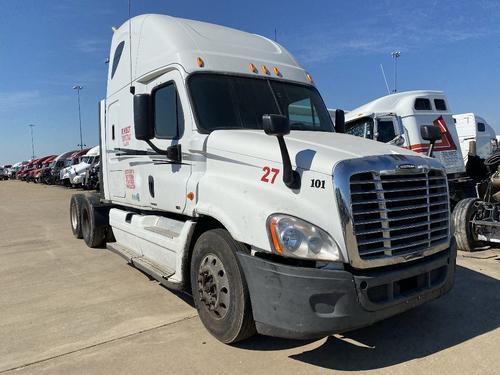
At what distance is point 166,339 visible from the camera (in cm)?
443

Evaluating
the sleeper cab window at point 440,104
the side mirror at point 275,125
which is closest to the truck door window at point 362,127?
the sleeper cab window at point 440,104

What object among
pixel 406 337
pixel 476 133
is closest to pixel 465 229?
pixel 406 337

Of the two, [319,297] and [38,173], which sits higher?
[319,297]

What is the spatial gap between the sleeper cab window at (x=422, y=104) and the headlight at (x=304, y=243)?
413 inches

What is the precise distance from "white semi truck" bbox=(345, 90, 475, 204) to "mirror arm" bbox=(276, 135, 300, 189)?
27.8 ft

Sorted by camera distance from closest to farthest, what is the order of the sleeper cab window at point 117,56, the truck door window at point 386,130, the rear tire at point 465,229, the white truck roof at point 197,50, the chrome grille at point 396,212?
the chrome grille at point 396,212 → the white truck roof at point 197,50 → the sleeper cab window at point 117,56 → the rear tire at point 465,229 → the truck door window at point 386,130

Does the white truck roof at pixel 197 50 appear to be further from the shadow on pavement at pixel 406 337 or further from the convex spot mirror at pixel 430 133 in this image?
the shadow on pavement at pixel 406 337

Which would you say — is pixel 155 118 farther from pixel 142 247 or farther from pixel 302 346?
pixel 302 346

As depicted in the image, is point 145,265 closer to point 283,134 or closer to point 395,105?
point 283,134

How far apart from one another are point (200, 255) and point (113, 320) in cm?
138

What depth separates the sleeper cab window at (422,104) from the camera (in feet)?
42.4

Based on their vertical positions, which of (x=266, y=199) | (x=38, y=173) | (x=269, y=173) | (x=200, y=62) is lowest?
(x=38, y=173)

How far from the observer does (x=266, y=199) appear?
3.79 metres

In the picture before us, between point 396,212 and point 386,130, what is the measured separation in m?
9.09
